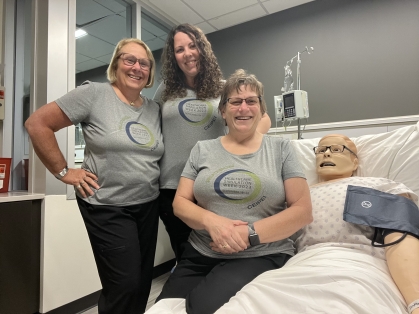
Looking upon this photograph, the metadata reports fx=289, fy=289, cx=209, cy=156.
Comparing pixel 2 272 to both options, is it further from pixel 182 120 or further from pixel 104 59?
pixel 104 59

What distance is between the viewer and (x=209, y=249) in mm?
1055

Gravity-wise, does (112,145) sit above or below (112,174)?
above

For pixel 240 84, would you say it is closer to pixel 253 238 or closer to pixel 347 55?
pixel 253 238

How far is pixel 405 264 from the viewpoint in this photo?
35.2 inches

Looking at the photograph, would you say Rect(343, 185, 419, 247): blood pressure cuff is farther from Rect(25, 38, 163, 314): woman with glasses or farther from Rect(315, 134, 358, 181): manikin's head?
Rect(25, 38, 163, 314): woman with glasses

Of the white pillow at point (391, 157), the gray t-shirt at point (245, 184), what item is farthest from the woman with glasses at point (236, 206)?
the white pillow at point (391, 157)

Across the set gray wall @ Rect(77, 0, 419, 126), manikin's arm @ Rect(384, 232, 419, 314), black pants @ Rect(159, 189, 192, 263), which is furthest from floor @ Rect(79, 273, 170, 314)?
gray wall @ Rect(77, 0, 419, 126)

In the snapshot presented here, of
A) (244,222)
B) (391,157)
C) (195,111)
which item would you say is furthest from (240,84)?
(391,157)

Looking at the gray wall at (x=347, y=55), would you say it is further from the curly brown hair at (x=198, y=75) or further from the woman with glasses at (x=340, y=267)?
the curly brown hair at (x=198, y=75)

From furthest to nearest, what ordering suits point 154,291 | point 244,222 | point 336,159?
1. point 154,291
2. point 336,159
3. point 244,222

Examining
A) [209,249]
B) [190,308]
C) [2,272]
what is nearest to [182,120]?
[209,249]

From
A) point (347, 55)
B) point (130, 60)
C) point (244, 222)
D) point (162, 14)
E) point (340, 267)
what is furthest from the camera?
point (162, 14)

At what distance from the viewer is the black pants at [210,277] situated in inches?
34.2

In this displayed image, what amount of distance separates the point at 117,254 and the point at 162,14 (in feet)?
9.62
